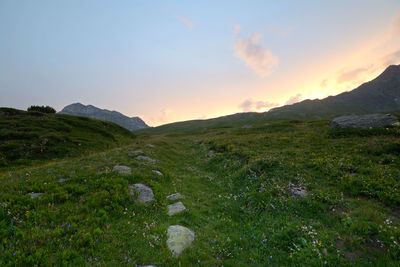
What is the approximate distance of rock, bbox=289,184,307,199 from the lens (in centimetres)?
924

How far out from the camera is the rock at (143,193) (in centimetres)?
915

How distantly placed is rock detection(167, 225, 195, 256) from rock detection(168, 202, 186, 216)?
4.27 feet

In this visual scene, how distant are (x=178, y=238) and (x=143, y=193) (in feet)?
13.7

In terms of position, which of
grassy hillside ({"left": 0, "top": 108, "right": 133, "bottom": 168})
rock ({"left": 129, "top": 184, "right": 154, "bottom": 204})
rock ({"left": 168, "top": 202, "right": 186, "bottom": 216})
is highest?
grassy hillside ({"left": 0, "top": 108, "right": 133, "bottom": 168})

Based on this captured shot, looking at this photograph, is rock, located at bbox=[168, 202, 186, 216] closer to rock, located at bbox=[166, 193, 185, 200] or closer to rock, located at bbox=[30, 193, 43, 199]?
rock, located at bbox=[166, 193, 185, 200]

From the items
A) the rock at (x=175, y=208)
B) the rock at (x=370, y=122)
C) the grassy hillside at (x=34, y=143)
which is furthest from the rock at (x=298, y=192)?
the grassy hillside at (x=34, y=143)

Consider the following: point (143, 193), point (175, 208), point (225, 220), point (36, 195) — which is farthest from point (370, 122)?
point (36, 195)

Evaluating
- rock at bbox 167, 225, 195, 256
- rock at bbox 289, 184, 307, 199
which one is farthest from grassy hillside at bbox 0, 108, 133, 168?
rock at bbox 289, 184, 307, 199

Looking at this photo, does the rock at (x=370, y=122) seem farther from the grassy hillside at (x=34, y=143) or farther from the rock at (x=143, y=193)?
the grassy hillside at (x=34, y=143)

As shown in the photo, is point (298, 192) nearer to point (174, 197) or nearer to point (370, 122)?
point (174, 197)

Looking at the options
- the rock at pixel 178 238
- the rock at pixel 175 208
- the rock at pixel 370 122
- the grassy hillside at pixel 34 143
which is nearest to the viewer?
the rock at pixel 178 238

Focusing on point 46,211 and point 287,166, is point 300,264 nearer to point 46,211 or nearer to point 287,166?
point 287,166

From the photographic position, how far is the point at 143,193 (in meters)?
9.77

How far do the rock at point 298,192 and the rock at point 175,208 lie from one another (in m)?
6.43
